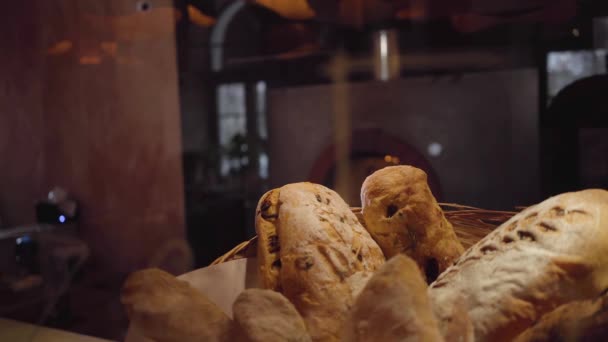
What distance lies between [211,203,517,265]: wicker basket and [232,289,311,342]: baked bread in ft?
0.84

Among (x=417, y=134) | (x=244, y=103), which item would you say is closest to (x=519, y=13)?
(x=417, y=134)

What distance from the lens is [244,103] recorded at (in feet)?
5.04

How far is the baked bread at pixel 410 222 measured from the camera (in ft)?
2.40

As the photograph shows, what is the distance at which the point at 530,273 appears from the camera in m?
0.52

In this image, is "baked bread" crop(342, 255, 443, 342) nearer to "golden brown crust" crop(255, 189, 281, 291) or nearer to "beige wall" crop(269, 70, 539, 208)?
"golden brown crust" crop(255, 189, 281, 291)

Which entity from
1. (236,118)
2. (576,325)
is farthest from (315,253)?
(236,118)

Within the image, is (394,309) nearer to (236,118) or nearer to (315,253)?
(315,253)

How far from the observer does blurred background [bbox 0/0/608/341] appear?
0.53m

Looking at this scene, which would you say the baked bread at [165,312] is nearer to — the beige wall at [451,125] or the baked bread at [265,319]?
the baked bread at [265,319]

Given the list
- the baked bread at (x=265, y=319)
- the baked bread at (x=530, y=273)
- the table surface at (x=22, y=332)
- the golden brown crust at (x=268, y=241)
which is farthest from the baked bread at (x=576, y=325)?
the table surface at (x=22, y=332)

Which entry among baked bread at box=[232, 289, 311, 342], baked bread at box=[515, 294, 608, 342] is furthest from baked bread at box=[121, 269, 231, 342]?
baked bread at box=[515, 294, 608, 342]

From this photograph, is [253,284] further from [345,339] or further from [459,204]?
[459,204]

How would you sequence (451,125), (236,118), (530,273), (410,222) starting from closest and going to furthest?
(530,273) → (410,222) → (451,125) → (236,118)

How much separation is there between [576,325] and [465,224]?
0.45 meters
